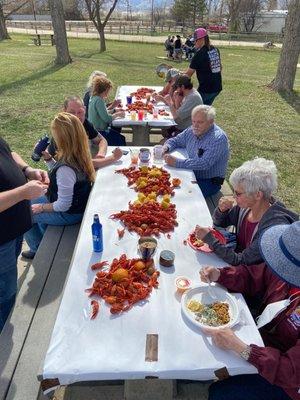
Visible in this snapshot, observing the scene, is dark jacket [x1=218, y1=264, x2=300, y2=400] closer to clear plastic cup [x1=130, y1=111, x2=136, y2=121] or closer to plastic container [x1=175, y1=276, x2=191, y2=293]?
plastic container [x1=175, y1=276, x2=191, y2=293]

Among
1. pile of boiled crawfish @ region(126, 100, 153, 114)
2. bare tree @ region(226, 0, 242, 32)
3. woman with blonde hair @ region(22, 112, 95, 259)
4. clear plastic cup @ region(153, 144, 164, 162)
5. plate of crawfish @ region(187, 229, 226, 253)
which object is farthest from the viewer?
bare tree @ region(226, 0, 242, 32)

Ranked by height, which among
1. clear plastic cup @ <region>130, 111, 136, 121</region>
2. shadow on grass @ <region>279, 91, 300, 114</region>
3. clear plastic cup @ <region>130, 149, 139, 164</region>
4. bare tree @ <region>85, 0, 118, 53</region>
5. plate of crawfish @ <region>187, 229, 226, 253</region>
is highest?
bare tree @ <region>85, 0, 118, 53</region>

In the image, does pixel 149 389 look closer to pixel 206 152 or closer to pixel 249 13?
pixel 206 152

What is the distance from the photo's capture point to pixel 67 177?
3328mm

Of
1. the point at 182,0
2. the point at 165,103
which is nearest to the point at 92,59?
the point at 165,103

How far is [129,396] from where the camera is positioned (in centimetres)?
221

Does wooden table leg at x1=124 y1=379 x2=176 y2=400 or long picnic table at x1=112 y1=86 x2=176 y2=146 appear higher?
long picnic table at x1=112 y1=86 x2=176 y2=146

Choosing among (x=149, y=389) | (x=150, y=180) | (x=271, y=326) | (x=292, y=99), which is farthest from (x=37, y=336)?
(x=292, y=99)

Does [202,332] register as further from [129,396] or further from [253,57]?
[253,57]

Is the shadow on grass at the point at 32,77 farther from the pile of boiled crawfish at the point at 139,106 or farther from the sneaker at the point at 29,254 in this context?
the sneaker at the point at 29,254

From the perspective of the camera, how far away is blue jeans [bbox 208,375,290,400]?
2.13 m

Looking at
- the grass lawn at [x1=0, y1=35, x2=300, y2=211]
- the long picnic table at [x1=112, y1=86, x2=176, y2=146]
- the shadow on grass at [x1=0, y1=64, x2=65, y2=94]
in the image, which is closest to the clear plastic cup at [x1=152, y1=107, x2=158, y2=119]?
the long picnic table at [x1=112, y1=86, x2=176, y2=146]

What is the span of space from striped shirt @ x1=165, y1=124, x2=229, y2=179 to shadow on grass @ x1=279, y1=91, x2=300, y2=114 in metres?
7.01

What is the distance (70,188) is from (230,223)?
5.37ft
